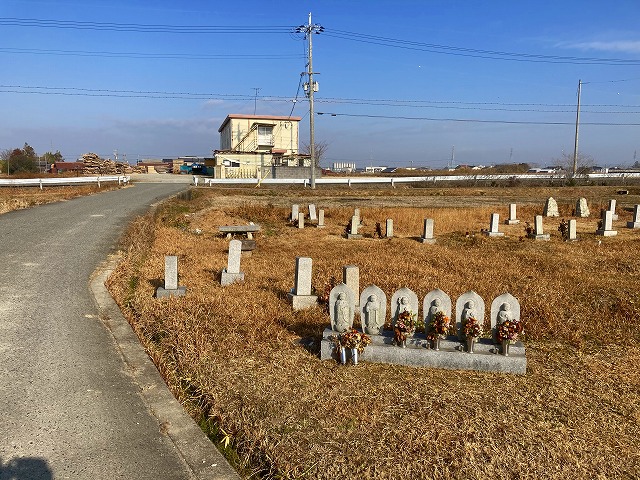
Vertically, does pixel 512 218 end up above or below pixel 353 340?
above

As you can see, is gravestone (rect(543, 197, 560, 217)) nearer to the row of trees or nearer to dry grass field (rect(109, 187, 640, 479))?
dry grass field (rect(109, 187, 640, 479))

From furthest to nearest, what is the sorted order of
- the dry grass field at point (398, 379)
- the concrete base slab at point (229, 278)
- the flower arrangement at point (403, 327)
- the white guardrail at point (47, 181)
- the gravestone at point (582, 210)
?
1. the white guardrail at point (47, 181)
2. the gravestone at point (582, 210)
3. the concrete base slab at point (229, 278)
4. the flower arrangement at point (403, 327)
5. the dry grass field at point (398, 379)

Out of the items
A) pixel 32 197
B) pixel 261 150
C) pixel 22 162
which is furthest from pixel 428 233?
pixel 22 162

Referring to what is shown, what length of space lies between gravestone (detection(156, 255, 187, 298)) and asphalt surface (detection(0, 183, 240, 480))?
787 millimetres

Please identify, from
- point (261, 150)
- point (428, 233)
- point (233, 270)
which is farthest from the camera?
point (261, 150)

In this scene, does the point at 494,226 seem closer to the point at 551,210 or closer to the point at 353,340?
the point at 551,210

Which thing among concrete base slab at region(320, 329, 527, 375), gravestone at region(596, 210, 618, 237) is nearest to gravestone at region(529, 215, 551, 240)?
gravestone at region(596, 210, 618, 237)

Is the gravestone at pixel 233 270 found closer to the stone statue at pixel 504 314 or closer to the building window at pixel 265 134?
the stone statue at pixel 504 314

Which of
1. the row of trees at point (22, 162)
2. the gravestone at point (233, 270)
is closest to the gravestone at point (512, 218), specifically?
the gravestone at point (233, 270)

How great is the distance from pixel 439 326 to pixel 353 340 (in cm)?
93

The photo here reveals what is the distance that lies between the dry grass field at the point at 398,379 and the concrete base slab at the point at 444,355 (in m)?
0.12

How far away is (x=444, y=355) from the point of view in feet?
16.1

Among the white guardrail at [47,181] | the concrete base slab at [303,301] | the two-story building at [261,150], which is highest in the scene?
the two-story building at [261,150]

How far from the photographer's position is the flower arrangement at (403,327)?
4.95 meters
